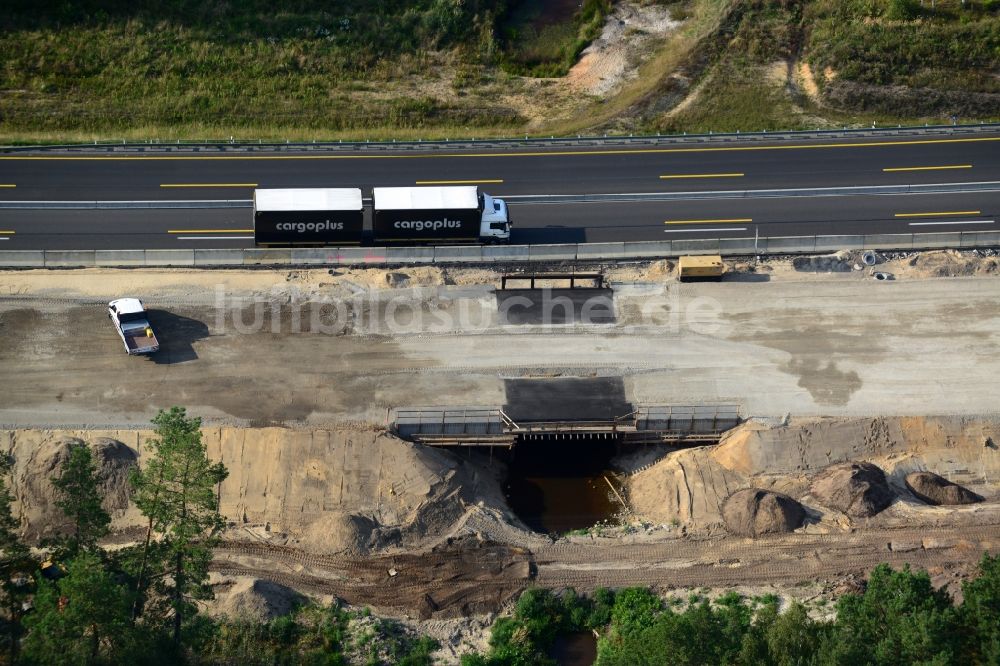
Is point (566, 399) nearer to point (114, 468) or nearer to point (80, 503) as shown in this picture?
point (114, 468)

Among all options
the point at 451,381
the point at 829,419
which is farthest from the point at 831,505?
the point at 451,381

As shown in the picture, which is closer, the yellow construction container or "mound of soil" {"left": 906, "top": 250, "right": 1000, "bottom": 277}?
the yellow construction container

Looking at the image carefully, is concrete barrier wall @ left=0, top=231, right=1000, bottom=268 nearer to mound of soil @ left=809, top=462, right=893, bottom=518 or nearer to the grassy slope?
the grassy slope

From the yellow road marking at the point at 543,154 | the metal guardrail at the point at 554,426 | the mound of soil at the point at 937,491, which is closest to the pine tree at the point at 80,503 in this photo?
the metal guardrail at the point at 554,426

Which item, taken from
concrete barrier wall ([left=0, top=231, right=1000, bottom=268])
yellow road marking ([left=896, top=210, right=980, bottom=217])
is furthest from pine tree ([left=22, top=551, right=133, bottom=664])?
yellow road marking ([left=896, top=210, right=980, bottom=217])

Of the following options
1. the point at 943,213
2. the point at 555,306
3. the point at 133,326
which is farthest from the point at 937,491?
the point at 133,326

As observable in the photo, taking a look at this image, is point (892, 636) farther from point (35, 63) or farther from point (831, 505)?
point (35, 63)
